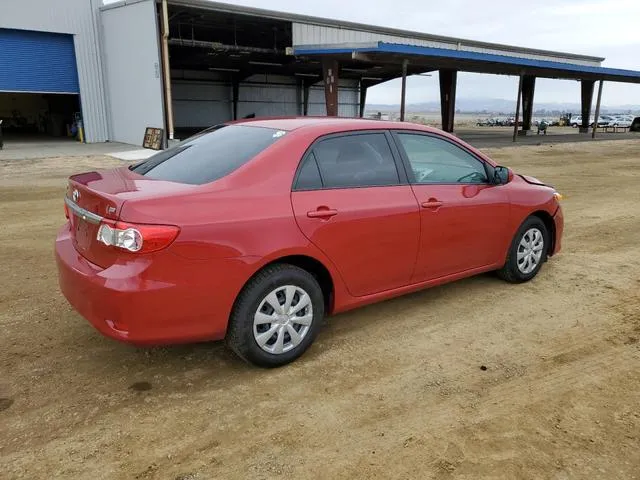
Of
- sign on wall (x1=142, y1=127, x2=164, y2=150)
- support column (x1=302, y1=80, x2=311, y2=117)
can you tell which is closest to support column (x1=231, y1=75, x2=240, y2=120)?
support column (x1=302, y1=80, x2=311, y2=117)

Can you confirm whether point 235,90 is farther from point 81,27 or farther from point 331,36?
point 81,27

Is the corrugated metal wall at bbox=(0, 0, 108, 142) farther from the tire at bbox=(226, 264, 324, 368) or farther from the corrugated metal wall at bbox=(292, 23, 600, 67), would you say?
the tire at bbox=(226, 264, 324, 368)

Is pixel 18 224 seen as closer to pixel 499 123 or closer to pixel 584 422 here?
pixel 584 422

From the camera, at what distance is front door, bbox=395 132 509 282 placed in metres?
4.11

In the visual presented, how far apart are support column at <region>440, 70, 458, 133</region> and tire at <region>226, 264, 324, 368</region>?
29.1 metres

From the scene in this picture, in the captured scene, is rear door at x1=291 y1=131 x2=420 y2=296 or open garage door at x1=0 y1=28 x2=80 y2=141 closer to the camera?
rear door at x1=291 y1=131 x2=420 y2=296

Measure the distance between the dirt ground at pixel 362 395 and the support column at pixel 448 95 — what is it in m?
27.8

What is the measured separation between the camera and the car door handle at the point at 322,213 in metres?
3.41

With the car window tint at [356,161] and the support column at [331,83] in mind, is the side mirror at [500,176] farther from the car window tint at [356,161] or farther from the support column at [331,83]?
the support column at [331,83]

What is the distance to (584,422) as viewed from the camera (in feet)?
9.57

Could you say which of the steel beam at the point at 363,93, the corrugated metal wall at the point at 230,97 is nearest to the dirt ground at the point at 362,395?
the corrugated metal wall at the point at 230,97

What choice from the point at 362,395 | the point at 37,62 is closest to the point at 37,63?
the point at 37,62

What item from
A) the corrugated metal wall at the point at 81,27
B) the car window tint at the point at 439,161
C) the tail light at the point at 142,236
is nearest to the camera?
the tail light at the point at 142,236

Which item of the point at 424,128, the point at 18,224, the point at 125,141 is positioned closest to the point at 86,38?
the point at 125,141
